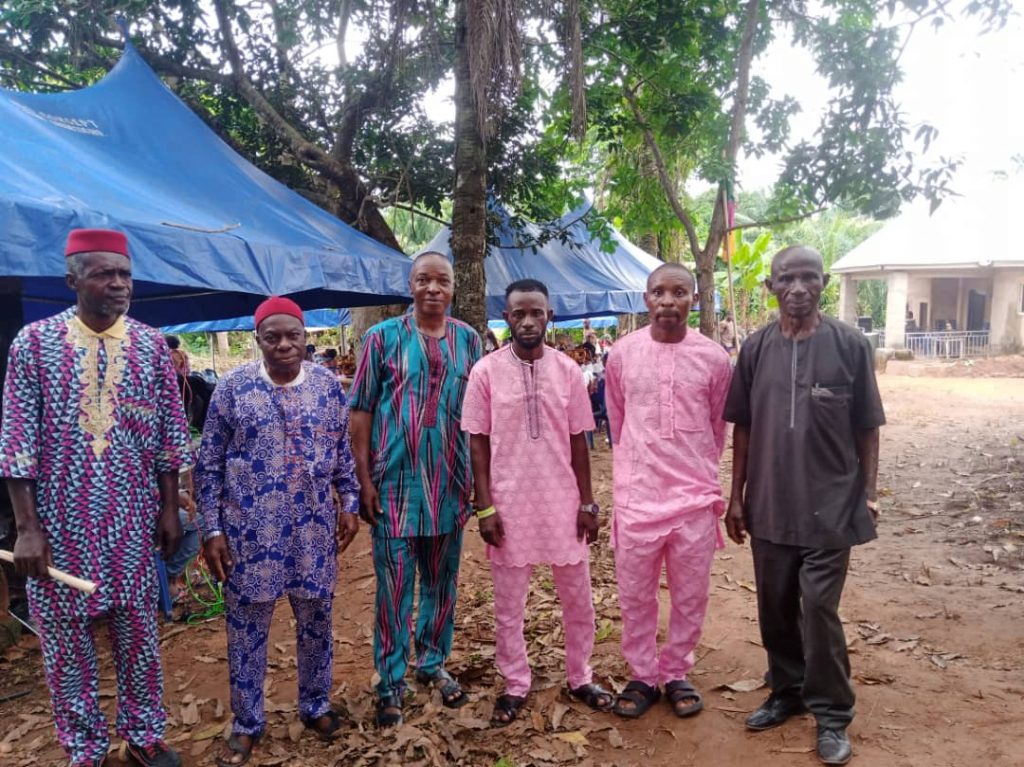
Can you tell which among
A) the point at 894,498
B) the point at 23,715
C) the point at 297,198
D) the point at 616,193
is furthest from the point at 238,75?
the point at 894,498

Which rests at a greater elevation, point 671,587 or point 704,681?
point 671,587

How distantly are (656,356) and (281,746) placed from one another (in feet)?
7.05

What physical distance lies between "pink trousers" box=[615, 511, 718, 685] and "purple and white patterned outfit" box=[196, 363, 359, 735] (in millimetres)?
1188

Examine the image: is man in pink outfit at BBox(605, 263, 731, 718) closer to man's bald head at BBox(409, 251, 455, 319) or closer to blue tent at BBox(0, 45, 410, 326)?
man's bald head at BBox(409, 251, 455, 319)

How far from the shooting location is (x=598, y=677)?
3.51m

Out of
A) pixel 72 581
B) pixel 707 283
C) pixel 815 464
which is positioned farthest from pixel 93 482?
pixel 707 283

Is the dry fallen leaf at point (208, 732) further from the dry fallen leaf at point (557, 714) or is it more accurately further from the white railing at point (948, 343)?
the white railing at point (948, 343)

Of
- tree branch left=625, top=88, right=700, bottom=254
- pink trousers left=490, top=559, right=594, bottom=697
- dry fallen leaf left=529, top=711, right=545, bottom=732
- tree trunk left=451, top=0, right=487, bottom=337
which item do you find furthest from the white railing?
dry fallen leaf left=529, top=711, right=545, bottom=732

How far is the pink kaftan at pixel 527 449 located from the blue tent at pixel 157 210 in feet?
7.50

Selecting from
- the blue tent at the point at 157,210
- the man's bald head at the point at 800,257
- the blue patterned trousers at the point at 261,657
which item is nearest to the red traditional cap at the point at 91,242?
the blue tent at the point at 157,210

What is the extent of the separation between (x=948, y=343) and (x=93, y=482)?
22.7 m

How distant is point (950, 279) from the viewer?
2298 cm

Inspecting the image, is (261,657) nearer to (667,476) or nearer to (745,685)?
(667,476)

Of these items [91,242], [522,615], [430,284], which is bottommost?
[522,615]
